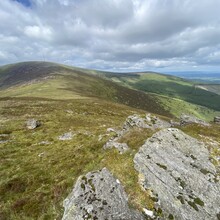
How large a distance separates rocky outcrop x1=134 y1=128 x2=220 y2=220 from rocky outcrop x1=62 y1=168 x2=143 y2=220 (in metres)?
2.34

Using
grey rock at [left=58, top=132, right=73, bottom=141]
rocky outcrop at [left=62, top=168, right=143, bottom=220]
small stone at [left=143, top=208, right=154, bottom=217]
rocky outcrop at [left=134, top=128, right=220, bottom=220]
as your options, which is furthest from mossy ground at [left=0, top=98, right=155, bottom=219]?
rocky outcrop at [left=134, top=128, right=220, bottom=220]

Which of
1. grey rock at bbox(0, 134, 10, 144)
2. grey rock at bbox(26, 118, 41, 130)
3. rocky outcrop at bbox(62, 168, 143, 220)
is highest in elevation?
rocky outcrop at bbox(62, 168, 143, 220)

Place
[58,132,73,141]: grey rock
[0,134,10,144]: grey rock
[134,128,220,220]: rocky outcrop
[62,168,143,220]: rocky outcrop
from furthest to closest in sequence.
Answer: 1. [58,132,73,141]: grey rock
2. [0,134,10,144]: grey rock
3. [134,128,220,220]: rocky outcrop
4. [62,168,143,220]: rocky outcrop

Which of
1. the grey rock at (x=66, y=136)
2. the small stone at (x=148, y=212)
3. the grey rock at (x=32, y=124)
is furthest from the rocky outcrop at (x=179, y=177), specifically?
the grey rock at (x=32, y=124)

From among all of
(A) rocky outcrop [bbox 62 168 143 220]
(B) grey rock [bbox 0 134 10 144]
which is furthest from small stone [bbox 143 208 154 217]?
(B) grey rock [bbox 0 134 10 144]

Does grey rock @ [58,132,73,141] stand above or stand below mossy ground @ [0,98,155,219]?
below

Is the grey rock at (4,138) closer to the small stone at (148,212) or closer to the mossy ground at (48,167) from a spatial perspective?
the mossy ground at (48,167)

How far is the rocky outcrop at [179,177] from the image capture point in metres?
15.6

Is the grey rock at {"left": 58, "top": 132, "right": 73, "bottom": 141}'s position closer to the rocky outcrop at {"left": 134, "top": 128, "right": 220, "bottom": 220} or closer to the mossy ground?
the mossy ground

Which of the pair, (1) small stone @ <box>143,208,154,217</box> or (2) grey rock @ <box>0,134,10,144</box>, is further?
(2) grey rock @ <box>0,134,10,144</box>

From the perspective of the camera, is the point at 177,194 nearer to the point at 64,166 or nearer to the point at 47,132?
the point at 64,166

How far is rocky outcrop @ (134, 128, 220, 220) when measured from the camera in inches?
614

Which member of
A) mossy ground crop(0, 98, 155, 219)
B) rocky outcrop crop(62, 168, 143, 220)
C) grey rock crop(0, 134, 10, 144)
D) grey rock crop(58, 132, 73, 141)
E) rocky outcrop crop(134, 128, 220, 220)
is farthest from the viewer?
→ grey rock crop(58, 132, 73, 141)

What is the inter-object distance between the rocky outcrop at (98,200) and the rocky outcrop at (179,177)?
2.34 metres
